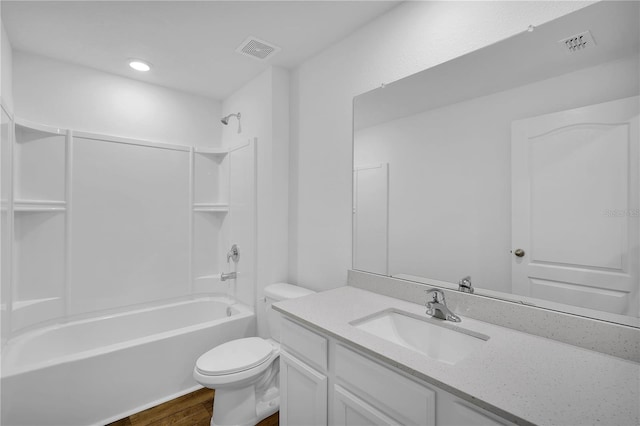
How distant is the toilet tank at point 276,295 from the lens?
2098 mm

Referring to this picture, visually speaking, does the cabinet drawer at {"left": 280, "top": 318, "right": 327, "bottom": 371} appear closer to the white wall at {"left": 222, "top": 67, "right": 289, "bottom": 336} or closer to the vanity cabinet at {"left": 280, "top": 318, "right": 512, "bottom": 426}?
the vanity cabinet at {"left": 280, "top": 318, "right": 512, "bottom": 426}

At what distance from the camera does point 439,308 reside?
4.21 ft

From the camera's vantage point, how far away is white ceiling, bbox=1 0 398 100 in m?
1.69

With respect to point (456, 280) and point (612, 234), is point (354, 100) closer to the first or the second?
point (456, 280)

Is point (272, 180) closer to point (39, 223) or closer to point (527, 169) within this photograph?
point (527, 169)

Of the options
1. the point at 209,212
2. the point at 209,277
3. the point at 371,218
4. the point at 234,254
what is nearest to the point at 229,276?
the point at 234,254

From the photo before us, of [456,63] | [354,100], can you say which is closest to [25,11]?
[354,100]

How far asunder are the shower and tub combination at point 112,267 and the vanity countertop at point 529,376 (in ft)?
5.06

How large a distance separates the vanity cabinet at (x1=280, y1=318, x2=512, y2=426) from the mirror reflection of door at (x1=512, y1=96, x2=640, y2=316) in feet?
2.11

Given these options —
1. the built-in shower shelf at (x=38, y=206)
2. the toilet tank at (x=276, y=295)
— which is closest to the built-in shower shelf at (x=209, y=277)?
the toilet tank at (x=276, y=295)

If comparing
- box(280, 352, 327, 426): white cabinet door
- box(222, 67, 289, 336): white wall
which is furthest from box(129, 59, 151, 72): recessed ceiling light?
box(280, 352, 327, 426): white cabinet door

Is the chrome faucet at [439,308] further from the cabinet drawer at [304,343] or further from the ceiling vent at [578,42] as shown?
the ceiling vent at [578,42]

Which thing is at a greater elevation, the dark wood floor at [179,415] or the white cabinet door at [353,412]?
the white cabinet door at [353,412]

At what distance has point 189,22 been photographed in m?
1.84
